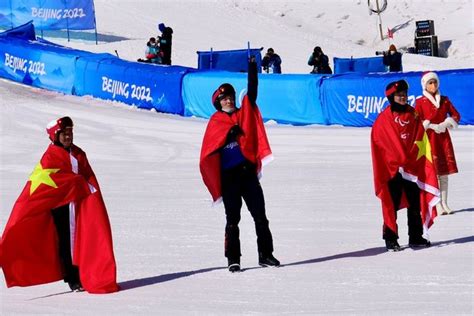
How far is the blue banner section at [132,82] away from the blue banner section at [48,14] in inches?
299

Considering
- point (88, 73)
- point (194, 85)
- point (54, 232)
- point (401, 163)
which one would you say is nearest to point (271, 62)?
point (88, 73)

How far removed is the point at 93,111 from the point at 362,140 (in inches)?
275

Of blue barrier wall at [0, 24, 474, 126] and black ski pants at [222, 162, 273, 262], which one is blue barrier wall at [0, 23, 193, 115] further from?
black ski pants at [222, 162, 273, 262]

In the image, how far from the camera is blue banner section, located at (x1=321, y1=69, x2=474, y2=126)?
23.1 metres

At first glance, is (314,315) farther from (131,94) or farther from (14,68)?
(14,68)

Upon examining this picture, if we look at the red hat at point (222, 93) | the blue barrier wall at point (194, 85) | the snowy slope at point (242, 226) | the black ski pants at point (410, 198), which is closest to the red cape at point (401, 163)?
the black ski pants at point (410, 198)

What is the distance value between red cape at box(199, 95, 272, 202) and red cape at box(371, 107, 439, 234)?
54.2 inches

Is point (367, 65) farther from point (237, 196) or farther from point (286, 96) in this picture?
point (237, 196)

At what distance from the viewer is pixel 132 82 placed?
2844cm

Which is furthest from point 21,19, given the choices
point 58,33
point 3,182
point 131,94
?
point 3,182

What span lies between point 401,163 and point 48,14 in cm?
2692

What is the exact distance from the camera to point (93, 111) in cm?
2712

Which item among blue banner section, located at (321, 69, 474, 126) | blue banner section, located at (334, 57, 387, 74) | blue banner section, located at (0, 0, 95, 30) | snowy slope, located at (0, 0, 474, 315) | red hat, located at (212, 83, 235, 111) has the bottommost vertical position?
snowy slope, located at (0, 0, 474, 315)

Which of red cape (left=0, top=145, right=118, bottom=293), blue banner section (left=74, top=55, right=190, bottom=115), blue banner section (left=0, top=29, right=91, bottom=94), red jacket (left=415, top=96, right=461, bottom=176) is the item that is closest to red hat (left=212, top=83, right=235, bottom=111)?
red cape (left=0, top=145, right=118, bottom=293)
